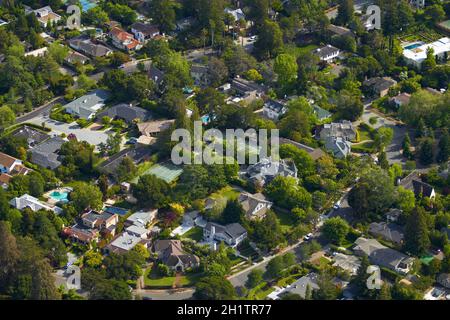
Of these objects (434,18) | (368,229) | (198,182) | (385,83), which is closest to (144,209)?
(198,182)

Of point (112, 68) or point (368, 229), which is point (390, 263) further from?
point (112, 68)

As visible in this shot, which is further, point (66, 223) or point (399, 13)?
point (399, 13)

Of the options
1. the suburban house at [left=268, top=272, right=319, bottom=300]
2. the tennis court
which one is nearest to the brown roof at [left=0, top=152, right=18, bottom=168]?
the tennis court

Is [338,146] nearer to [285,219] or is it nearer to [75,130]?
[285,219]

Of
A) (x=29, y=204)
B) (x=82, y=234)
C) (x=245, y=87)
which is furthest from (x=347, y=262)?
(x=245, y=87)

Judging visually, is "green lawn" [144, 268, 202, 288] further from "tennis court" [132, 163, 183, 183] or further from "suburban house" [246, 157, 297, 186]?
"suburban house" [246, 157, 297, 186]

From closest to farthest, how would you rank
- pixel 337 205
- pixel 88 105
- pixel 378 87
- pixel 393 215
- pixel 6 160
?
pixel 393 215 < pixel 337 205 < pixel 6 160 < pixel 88 105 < pixel 378 87
